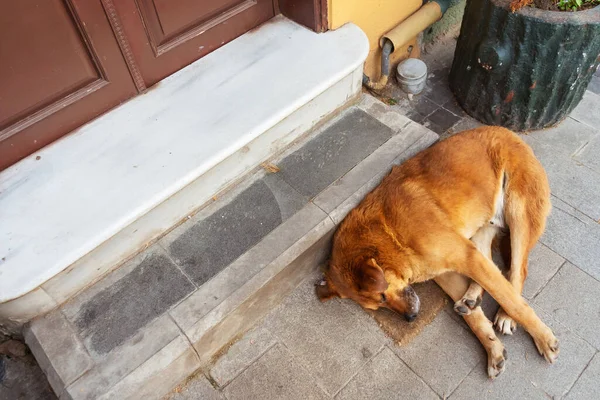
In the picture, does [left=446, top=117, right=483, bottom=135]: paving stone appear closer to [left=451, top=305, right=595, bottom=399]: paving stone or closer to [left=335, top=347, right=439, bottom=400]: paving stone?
[left=451, top=305, right=595, bottom=399]: paving stone

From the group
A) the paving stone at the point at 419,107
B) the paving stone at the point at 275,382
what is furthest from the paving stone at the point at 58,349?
the paving stone at the point at 419,107

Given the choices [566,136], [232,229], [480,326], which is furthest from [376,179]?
[566,136]

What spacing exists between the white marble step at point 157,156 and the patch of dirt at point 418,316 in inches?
57.6

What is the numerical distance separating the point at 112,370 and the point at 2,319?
2.53 feet

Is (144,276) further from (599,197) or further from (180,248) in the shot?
(599,197)

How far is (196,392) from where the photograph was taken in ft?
9.76

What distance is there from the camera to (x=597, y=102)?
4332mm

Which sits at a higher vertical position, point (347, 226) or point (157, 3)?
point (157, 3)

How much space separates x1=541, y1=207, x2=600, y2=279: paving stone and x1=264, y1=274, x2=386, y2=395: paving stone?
1518 mm

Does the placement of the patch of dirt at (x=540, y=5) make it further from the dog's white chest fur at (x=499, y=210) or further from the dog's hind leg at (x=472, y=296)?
the dog's hind leg at (x=472, y=296)

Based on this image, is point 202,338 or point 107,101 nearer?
point 202,338

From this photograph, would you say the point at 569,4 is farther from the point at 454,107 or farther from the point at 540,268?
the point at 540,268

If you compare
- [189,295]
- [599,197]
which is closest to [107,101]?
[189,295]

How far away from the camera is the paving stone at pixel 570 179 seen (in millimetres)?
3623
